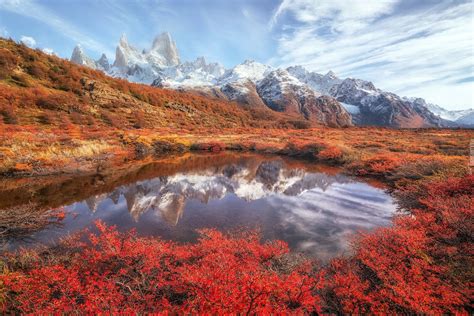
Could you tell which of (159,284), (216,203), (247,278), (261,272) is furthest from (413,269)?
(216,203)

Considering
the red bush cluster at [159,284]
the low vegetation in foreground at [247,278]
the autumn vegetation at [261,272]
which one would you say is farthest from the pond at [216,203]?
the red bush cluster at [159,284]

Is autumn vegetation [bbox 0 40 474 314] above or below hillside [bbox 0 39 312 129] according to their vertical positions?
below

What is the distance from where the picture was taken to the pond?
12.5 m

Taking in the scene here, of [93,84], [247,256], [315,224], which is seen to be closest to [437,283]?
[247,256]

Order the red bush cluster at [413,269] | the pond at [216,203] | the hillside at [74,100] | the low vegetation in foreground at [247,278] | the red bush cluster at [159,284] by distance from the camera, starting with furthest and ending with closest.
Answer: the hillside at [74,100] < the pond at [216,203] < the red bush cluster at [413,269] < the low vegetation in foreground at [247,278] < the red bush cluster at [159,284]

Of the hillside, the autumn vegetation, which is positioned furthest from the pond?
the hillside

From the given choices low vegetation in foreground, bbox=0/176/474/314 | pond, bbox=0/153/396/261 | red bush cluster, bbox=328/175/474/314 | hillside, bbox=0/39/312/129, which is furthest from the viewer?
hillside, bbox=0/39/312/129

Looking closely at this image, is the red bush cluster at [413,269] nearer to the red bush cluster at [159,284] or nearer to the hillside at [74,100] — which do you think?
the red bush cluster at [159,284]

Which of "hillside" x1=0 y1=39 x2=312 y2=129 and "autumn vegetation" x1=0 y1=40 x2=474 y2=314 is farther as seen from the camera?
"hillside" x1=0 y1=39 x2=312 y2=129

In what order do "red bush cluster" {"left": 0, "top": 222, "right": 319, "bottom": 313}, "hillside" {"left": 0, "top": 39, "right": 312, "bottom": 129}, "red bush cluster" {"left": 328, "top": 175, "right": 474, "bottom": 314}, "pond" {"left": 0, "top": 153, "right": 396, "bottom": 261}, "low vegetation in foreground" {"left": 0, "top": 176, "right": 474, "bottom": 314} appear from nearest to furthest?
1. "red bush cluster" {"left": 0, "top": 222, "right": 319, "bottom": 313}
2. "low vegetation in foreground" {"left": 0, "top": 176, "right": 474, "bottom": 314}
3. "red bush cluster" {"left": 328, "top": 175, "right": 474, "bottom": 314}
4. "pond" {"left": 0, "top": 153, "right": 396, "bottom": 261}
5. "hillside" {"left": 0, "top": 39, "right": 312, "bottom": 129}

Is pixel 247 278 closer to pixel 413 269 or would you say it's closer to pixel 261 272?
pixel 261 272

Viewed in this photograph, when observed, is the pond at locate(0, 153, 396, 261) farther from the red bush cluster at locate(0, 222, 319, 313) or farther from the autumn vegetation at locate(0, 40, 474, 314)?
the red bush cluster at locate(0, 222, 319, 313)

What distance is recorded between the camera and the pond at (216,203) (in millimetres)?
12534

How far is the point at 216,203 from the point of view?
1733cm
